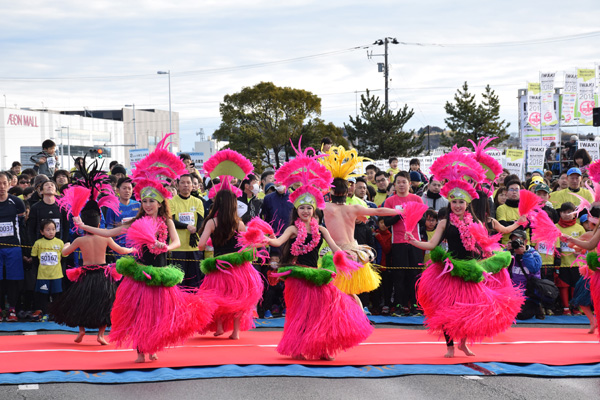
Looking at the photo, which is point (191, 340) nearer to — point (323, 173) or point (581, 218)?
point (323, 173)

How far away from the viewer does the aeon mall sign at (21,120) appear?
71106mm

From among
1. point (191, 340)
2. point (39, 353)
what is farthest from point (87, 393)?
point (191, 340)

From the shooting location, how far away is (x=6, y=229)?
1073 cm

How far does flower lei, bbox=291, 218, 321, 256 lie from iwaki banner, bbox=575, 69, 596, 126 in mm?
22836

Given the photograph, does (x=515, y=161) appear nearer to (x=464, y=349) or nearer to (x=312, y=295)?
(x=464, y=349)

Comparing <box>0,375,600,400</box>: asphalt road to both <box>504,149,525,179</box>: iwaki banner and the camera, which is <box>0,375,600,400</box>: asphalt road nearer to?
the camera

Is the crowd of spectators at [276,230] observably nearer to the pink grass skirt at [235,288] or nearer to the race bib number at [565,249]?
the race bib number at [565,249]

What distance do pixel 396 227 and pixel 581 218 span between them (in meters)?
2.97

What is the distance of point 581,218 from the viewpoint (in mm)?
11742

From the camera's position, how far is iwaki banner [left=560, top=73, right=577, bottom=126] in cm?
2842

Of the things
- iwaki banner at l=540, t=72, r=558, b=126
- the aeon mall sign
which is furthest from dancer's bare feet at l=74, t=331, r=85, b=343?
the aeon mall sign

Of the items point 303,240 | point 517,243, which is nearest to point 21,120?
point 517,243

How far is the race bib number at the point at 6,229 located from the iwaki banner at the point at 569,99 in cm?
2318

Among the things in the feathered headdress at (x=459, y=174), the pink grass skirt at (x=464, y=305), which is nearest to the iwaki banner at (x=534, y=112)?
the feathered headdress at (x=459, y=174)
